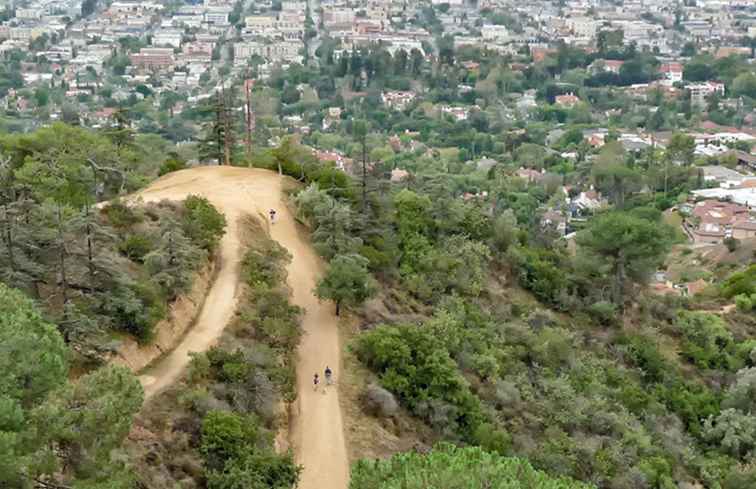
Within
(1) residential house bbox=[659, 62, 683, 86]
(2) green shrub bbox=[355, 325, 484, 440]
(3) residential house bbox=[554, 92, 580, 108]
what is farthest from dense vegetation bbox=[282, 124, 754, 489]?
(1) residential house bbox=[659, 62, 683, 86]

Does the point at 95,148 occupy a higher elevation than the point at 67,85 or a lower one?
higher

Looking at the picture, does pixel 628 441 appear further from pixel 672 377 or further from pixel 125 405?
pixel 125 405

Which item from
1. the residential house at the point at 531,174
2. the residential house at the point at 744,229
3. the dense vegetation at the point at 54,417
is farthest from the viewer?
the residential house at the point at 531,174

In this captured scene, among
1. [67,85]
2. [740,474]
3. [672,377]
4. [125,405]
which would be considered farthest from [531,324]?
[67,85]

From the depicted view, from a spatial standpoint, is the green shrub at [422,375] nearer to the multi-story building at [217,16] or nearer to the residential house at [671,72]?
the residential house at [671,72]

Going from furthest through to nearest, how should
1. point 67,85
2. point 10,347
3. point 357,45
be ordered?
point 357,45 < point 67,85 < point 10,347

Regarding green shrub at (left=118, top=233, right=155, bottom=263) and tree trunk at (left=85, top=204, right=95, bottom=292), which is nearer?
tree trunk at (left=85, top=204, right=95, bottom=292)

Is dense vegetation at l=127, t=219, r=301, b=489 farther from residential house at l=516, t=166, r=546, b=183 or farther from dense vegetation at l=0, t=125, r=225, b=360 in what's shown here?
residential house at l=516, t=166, r=546, b=183

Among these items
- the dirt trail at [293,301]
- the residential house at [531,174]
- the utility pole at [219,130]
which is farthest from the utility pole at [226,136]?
the residential house at [531,174]
